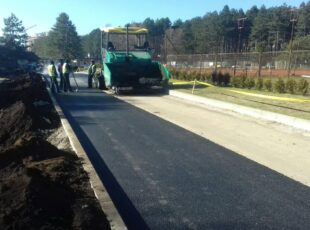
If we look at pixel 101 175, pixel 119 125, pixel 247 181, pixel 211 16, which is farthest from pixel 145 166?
pixel 211 16

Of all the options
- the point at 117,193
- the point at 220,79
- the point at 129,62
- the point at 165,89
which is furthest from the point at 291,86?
the point at 117,193

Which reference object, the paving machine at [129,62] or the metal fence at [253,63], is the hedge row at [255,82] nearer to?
the paving machine at [129,62]

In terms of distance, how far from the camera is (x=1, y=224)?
475 centimetres

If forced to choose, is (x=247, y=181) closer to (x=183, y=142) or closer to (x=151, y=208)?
(x=151, y=208)

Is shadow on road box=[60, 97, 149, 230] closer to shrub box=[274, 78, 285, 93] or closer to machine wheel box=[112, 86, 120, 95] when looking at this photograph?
machine wheel box=[112, 86, 120, 95]

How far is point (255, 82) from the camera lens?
23922 millimetres

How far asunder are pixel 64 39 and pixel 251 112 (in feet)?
313

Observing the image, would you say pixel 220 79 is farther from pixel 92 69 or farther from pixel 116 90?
pixel 116 90

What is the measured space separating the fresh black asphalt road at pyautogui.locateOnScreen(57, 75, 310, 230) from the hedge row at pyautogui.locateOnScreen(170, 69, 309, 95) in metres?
10.8

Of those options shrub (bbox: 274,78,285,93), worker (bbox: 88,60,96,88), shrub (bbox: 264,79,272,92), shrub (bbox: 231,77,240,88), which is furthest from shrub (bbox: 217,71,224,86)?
worker (bbox: 88,60,96,88)

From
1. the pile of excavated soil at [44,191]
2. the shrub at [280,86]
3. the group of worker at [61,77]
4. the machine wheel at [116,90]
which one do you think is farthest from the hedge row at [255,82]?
the pile of excavated soil at [44,191]

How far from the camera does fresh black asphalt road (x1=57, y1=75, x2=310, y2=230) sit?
554cm

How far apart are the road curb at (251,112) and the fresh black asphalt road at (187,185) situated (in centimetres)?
293

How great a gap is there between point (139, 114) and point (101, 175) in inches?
287
